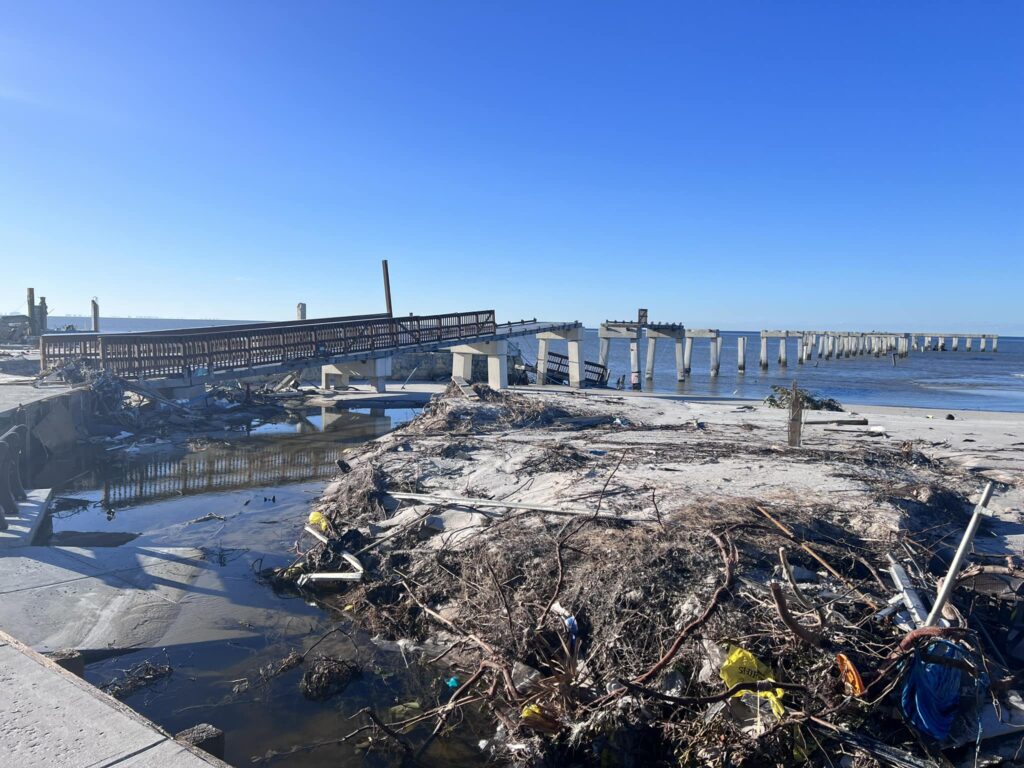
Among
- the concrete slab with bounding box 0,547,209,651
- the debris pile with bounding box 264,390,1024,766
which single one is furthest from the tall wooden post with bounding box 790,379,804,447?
the concrete slab with bounding box 0,547,209,651

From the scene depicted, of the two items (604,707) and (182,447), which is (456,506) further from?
(182,447)

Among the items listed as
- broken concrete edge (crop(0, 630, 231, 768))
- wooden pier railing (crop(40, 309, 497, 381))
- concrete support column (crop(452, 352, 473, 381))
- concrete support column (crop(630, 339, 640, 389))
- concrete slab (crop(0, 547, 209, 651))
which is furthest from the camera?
concrete support column (crop(630, 339, 640, 389))

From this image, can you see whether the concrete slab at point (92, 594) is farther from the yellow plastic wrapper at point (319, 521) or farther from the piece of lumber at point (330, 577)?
the yellow plastic wrapper at point (319, 521)

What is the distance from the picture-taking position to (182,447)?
17.0 metres

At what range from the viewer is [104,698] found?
410cm

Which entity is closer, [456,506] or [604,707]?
[604,707]

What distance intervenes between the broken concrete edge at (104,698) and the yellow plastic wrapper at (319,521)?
14.6ft

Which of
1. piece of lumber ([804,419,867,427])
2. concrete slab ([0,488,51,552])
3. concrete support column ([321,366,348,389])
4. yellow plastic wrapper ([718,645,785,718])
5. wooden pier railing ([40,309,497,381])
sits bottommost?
concrete slab ([0,488,51,552])

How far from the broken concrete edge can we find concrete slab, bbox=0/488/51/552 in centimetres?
413

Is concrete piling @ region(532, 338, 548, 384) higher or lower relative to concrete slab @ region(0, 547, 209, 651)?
higher

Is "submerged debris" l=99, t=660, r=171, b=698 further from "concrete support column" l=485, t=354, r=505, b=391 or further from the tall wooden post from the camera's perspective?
"concrete support column" l=485, t=354, r=505, b=391

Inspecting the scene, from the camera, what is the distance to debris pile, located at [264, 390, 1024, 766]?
4617 mm

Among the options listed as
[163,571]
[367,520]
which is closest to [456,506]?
[367,520]

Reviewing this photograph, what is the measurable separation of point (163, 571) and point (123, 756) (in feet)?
17.0
